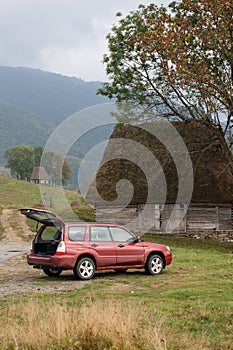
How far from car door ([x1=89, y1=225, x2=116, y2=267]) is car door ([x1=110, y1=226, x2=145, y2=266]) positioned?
0.61ft

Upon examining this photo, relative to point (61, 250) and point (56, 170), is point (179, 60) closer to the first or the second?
point (61, 250)

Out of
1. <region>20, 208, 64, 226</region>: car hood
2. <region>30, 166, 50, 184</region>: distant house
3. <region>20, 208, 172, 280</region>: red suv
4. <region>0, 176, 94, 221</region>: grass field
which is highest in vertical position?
<region>30, 166, 50, 184</region>: distant house

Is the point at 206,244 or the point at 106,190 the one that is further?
the point at 106,190

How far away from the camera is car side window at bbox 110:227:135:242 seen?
15.6 meters

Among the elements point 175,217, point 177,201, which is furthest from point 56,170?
point 177,201

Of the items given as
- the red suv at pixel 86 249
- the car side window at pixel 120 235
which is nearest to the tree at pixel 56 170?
the car side window at pixel 120 235

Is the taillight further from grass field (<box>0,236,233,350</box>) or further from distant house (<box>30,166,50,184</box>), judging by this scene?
distant house (<box>30,166,50,184</box>)

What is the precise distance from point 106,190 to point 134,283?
89.6ft

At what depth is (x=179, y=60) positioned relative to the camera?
25188 millimetres

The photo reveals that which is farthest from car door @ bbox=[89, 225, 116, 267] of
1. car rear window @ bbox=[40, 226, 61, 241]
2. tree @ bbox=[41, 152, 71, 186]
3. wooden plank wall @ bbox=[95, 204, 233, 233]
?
tree @ bbox=[41, 152, 71, 186]

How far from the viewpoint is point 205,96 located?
1012 inches

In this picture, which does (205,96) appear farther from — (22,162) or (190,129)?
(22,162)

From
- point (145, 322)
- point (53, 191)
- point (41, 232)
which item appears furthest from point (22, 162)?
point (145, 322)

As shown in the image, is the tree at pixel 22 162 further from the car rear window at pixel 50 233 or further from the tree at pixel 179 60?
the car rear window at pixel 50 233
